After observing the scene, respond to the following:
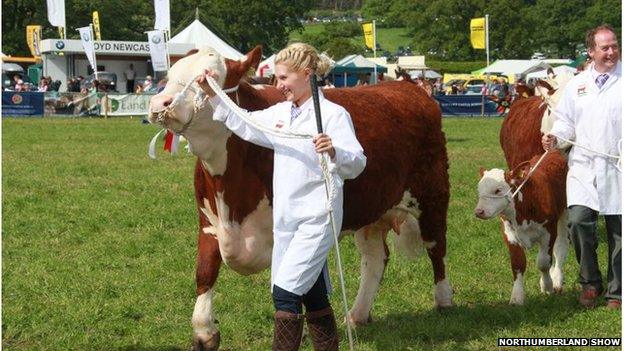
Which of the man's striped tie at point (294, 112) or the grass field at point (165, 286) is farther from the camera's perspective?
the grass field at point (165, 286)

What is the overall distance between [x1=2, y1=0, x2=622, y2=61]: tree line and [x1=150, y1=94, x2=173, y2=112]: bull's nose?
6267 cm

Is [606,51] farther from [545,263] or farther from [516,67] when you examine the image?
[516,67]

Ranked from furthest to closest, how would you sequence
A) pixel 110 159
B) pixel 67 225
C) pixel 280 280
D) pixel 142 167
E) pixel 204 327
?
pixel 110 159, pixel 142 167, pixel 67 225, pixel 204 327, pixel 280 280

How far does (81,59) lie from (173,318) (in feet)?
151

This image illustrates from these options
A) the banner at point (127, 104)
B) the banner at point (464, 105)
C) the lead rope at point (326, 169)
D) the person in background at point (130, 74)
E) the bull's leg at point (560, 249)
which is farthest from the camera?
the person in background at point (130, 74)

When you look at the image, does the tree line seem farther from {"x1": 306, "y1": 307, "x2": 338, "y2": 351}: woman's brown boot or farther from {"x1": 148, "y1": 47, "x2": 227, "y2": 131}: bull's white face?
{"x1": 306, "y1": 307, "x2": 338, "y2": 351}: woman's brown boot

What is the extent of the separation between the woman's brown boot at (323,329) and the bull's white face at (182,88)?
1.29 meters

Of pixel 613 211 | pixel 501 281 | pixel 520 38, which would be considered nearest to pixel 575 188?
pixel 613 211

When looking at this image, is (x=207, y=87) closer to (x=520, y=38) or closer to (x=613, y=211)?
(x=613, y=211)

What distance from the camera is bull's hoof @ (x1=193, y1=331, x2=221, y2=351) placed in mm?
5637

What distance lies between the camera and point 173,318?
22.0 ft

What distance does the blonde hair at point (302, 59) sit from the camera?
4859 mm

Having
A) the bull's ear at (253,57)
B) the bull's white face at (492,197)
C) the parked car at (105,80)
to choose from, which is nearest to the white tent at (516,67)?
the parked car at (105,80)

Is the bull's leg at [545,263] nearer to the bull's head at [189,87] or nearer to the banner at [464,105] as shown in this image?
the bull's head at [189,87]
